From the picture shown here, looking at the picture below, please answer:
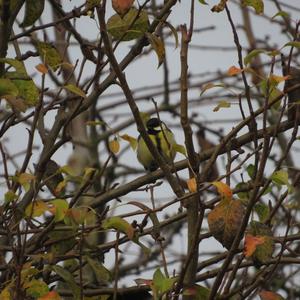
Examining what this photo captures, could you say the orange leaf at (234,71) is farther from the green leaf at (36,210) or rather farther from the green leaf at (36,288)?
the green leaf at (36,288)

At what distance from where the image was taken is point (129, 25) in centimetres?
222

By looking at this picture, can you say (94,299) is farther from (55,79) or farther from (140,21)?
(55,79)

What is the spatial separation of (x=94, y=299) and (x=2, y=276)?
0.26 meters

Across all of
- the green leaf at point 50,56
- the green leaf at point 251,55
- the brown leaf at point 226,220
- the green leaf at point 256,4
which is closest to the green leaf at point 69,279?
the brown leaf at point 226,220

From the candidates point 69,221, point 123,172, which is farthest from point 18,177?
point 123,172

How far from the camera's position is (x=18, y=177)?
6.50 ft

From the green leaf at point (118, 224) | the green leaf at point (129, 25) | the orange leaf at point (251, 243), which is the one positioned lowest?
the orange leaf at point (251, 243)

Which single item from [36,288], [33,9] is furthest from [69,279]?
[33,9]

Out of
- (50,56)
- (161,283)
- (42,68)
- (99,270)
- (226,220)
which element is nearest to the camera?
(161,283)

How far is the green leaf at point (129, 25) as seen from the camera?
2.24m

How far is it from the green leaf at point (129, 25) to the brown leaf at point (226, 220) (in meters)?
0.56

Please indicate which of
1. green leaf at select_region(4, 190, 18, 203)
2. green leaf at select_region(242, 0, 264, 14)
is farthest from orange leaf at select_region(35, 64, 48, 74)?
green leaf at select_region(242, 0, 264, 14)

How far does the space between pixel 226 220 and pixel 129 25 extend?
612mm

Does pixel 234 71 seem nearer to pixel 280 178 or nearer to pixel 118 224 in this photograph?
pixel 280 178
